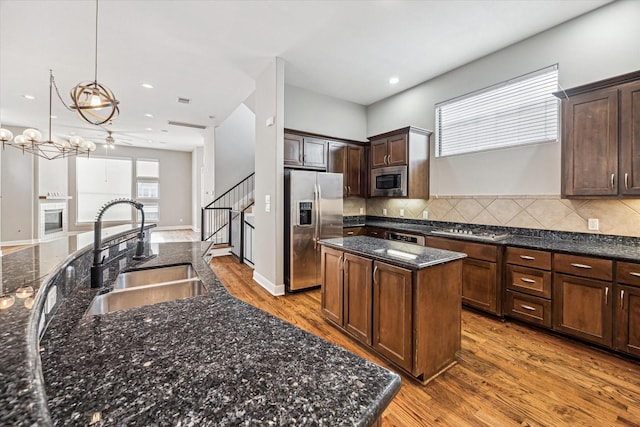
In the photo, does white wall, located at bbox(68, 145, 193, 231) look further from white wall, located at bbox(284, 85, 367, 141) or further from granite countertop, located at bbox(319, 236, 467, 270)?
granite countertop, located at bbox(319, 236, 467, 270)

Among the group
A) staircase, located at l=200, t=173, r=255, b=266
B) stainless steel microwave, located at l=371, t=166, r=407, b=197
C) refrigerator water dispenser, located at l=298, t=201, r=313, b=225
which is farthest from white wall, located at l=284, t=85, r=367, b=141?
staircase, located at l=200, t=173, r=255, b=266

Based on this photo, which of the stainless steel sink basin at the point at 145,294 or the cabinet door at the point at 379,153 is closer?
the stainless steel sink basin at the point at 145,294

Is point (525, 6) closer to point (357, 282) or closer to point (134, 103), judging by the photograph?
point (357, 282)

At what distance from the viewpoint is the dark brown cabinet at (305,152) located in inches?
164

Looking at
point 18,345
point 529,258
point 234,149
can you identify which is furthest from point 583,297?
point 234,149

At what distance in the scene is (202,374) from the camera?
635mm

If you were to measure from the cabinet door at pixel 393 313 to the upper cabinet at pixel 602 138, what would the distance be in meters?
2.16

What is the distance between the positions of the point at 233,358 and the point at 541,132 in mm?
3985

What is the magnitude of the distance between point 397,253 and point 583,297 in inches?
69.6

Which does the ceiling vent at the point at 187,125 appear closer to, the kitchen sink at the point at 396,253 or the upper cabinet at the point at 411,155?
the upper cabinet at the point at 411,155

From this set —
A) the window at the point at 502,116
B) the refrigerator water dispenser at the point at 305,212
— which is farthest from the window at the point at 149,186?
the window at the point at 502,116

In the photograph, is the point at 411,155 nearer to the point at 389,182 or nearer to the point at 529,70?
the point at 389,182

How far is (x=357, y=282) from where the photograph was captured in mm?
2426

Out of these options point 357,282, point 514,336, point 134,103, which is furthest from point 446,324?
point 134,103
